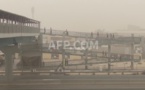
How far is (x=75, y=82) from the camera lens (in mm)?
30969

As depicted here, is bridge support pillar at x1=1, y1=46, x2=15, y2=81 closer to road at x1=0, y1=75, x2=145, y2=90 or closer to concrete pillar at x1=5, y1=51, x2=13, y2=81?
concrete pillar at x1=5, y1=51, x2=13, y2=81

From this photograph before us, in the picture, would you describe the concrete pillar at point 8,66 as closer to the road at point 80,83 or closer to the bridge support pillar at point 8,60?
the bridge support pillar at point 8,60

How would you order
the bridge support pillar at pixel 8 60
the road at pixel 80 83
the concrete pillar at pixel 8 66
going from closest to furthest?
1. the road at pixel 80 83
2. the concrete pillar at pixel 8 66
3. the bridge support pillar at pixel 8 60

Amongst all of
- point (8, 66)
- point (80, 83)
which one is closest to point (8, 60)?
point (8, 66)

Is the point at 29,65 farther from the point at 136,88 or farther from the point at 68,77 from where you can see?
the point at 136,88

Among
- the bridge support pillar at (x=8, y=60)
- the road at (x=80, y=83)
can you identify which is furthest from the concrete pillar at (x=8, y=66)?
the road at (x=80, y=83)

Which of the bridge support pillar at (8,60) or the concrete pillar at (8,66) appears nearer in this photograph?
the concrete pillar at (8,66)

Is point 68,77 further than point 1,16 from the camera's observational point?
Yes

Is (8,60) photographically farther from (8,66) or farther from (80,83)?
(80,83)

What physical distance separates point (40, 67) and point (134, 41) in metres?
20.0

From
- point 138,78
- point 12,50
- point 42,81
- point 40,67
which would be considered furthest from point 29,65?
point 138,78

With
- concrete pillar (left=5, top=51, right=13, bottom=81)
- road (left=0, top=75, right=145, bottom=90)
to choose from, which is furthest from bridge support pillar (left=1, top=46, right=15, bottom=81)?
road (left=0, top=75, right=145, bottom=90)

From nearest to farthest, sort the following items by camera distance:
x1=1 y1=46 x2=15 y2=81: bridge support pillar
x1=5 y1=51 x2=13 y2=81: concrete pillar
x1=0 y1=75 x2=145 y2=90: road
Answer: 1. x1=0 y1=75 x2=145 y2=90: road
2. x1=5 y1=51 x2=13 y2=81: concrete pillar
3. x1=1 y1=46 x2=15 y2=81: bridge support pillar

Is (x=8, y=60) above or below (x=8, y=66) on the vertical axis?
above
